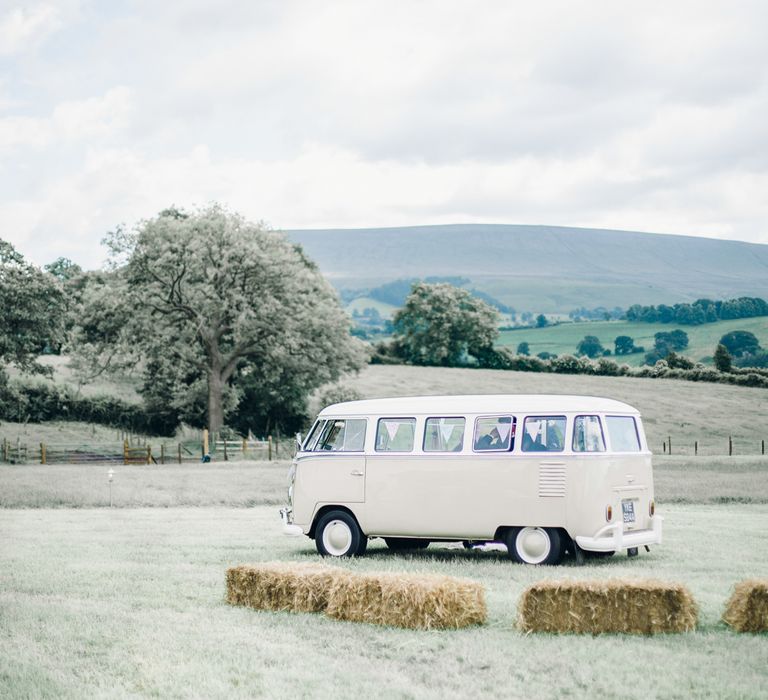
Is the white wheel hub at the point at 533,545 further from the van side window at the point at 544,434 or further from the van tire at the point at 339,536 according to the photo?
the van tire at the point at 339,536

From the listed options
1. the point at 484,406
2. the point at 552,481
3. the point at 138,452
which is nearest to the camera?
the point at 552,481

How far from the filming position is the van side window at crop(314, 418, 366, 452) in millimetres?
16766

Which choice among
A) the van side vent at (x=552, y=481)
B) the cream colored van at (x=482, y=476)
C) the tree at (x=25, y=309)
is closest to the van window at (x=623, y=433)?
the cream colored van at (x=482, y=476)

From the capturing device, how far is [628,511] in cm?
1574

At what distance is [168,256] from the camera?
179 feet

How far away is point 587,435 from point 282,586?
597 centimetres

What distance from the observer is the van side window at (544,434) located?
1551 centimetres

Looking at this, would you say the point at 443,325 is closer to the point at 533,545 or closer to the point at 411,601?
the point at 533,545

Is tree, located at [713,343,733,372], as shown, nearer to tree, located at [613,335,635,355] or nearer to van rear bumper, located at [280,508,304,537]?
tree, located at [613,335,635,355]

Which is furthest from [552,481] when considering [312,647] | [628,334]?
[628,334]

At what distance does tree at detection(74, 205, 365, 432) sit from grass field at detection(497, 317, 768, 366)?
179 feet

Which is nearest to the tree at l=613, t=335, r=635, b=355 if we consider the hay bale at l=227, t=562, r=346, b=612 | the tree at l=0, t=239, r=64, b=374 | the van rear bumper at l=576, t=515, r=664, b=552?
the tree at l=0, t=239, r=64, b=374

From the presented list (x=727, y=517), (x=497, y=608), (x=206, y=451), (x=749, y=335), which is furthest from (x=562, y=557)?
(x=749, y=335)

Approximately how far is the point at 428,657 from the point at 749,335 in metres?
108
